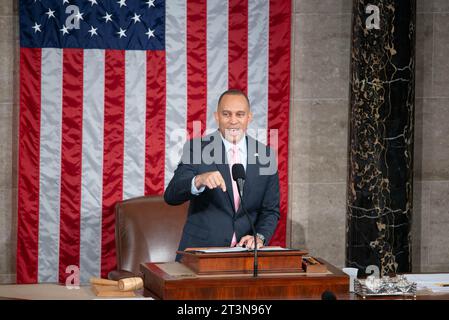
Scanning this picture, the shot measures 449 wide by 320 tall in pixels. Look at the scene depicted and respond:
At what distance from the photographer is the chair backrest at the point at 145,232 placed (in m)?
4.81

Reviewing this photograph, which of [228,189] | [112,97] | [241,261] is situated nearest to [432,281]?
[241,261]

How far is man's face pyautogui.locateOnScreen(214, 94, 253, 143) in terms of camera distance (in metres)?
3.77

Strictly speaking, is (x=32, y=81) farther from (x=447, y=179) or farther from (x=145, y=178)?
(x=447, y=179)

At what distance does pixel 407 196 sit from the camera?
18.3ft

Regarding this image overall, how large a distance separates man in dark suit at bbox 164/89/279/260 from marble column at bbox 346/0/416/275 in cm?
178

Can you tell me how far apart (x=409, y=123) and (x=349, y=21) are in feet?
3.05

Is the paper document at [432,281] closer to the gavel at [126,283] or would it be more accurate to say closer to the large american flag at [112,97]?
the gavel at [126,283]

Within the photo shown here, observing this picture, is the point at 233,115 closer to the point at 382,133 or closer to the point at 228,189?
the point at 228,189

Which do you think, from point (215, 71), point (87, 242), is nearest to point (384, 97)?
point (215, 71)

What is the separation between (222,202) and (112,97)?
212cm

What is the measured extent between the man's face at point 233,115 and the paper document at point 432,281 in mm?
1074

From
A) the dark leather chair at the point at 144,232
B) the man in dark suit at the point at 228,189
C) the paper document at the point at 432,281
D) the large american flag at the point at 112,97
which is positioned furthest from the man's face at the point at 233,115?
the large american flag at the point at 112,97

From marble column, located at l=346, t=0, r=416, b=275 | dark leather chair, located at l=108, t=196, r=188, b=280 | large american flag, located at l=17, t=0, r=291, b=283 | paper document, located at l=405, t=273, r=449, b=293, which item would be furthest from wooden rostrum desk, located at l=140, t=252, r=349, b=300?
large american flag, located at l=17, t=0, r=291, b=283

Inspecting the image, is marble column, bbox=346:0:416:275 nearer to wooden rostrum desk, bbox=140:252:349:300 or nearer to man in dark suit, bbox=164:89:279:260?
man in dark suit, bbox=164:89:279:260
